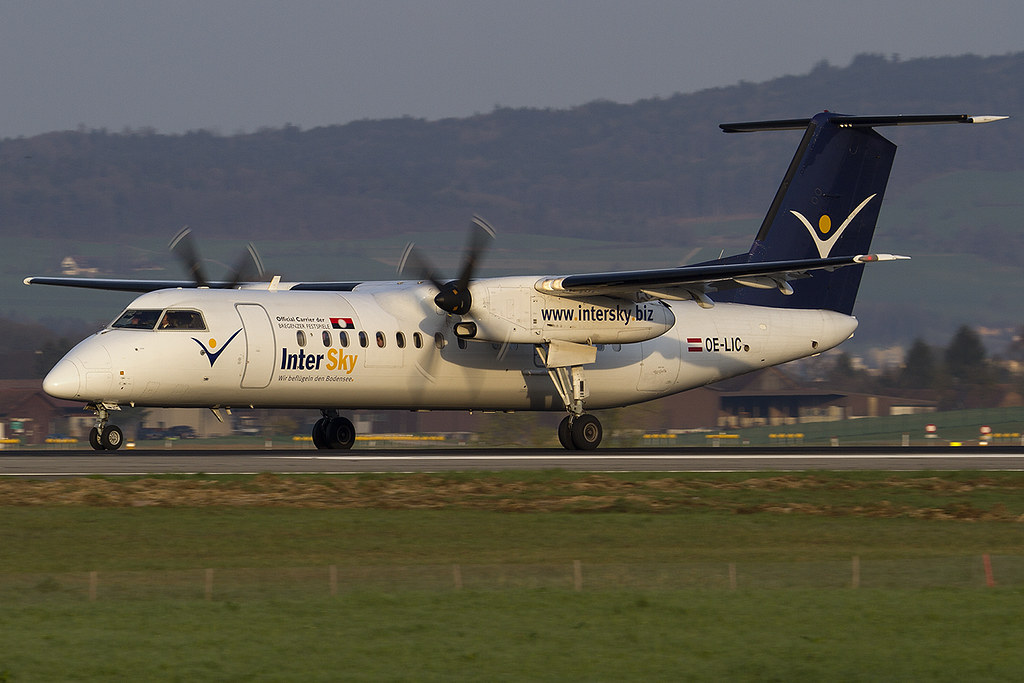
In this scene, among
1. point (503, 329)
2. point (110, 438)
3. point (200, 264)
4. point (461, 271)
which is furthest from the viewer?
point (200, 264)

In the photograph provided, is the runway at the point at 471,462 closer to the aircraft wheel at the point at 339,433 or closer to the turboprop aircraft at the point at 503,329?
the turboprop aircraft at the point at 503,329

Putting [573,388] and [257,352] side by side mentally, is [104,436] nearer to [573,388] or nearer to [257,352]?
[257,352]

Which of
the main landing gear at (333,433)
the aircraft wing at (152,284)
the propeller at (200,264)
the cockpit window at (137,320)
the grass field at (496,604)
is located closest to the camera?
the grass field at (496,604)

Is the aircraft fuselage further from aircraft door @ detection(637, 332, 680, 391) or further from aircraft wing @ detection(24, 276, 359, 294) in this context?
aircraft wing @ detection(24, 276, 359, 294)

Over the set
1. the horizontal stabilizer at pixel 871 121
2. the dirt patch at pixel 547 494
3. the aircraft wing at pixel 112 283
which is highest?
the horizontal stabilizer at pixel 871 121

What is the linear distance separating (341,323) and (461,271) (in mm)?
2970

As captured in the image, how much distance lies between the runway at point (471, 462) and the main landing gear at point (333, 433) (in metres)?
1.87

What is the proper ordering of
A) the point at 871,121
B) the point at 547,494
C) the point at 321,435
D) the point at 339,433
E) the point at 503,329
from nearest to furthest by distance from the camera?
1. the point at 547,494
2. the point at 503,329
3. the point at 321,435
4. the point at 339,433
5. the point at 871,121

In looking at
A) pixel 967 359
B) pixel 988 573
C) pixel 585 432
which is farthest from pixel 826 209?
pixel 967 359

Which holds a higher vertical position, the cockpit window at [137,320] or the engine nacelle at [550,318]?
the engine nacelle at [550,318]

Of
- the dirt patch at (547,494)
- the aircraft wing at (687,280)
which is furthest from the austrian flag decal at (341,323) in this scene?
the dirt patch at (547,494)

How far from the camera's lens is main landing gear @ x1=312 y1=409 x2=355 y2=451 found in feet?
116

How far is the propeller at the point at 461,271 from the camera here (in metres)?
32.3

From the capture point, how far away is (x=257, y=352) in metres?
30.9
